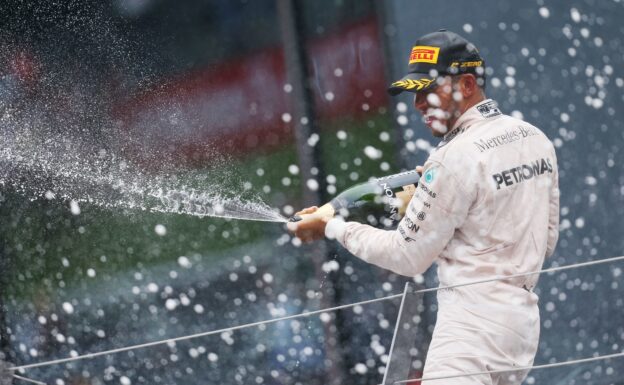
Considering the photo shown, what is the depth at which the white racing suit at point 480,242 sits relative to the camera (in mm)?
2139

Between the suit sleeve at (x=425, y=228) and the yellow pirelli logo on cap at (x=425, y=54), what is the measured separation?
0.95ft

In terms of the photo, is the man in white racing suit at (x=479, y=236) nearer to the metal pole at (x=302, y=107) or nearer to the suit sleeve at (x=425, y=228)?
the suit sleeve at (x=425, y=228)

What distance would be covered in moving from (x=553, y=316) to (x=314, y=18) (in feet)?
5.80

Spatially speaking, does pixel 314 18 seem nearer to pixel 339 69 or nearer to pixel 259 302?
pixel 339 69

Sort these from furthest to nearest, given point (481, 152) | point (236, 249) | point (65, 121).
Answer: point (65, 121) < point (236, 249) < point (481, 152)

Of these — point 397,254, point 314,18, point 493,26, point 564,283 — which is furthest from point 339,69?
point 397,254

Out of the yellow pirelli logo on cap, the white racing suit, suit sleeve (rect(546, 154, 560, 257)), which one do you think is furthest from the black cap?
suit sleeve (rect(546, 154, 560, 257))

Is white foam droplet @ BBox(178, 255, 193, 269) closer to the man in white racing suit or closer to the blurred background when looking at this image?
the blurred background

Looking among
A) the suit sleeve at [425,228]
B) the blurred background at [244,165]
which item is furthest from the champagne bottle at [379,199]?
the blurred background at [244,165]

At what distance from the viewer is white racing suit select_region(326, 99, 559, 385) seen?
2.14m

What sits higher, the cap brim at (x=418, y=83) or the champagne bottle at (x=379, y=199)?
the cap brim at (x=418, y=83)

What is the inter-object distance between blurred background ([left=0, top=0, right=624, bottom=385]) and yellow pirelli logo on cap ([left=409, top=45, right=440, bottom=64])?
1956mm

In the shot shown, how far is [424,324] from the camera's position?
4.47 meters

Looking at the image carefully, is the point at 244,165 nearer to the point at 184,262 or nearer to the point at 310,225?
the point at 184,262
